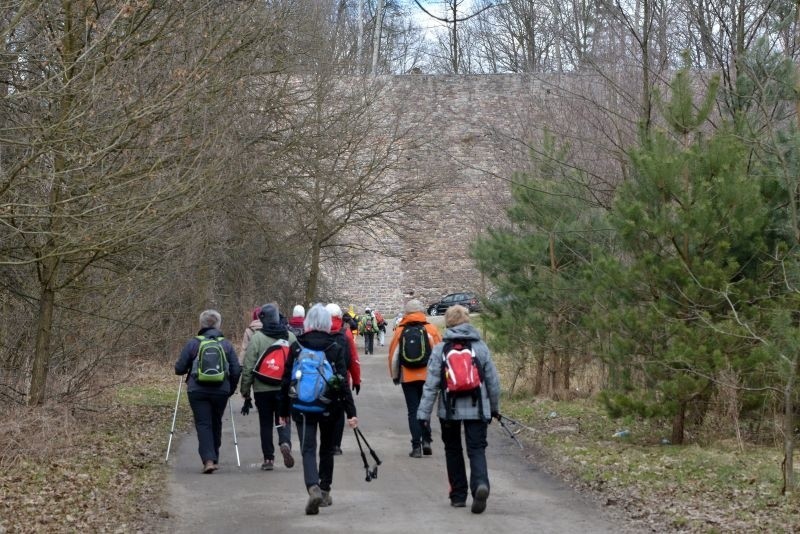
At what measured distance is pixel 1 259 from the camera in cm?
1144

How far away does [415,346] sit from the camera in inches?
470

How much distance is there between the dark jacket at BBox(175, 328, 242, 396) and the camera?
416 inches

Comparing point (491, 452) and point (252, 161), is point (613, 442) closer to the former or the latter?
point (491, 452)

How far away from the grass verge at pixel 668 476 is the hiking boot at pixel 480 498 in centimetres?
107

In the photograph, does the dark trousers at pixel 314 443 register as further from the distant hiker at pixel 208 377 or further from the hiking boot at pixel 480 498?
the distant hiker at pixel 208 377

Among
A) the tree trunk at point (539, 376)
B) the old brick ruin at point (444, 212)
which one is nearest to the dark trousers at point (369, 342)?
the old brick ruin at point (444, 212)

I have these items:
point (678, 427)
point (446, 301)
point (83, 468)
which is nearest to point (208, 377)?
point (83, 468)

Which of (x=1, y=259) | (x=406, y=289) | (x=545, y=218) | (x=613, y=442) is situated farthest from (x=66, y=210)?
(x=406, y=289)

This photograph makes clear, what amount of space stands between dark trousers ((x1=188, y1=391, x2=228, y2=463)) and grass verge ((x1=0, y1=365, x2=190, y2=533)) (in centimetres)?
44

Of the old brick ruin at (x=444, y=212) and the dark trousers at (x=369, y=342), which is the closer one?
the dark trousers at (x=369, y=342)

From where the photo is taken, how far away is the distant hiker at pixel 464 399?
840 cm

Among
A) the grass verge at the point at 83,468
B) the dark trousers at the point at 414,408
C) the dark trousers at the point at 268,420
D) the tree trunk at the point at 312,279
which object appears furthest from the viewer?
the tree trunk at the point at 312,279

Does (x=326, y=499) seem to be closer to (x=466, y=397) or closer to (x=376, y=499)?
(x=376, y=499)

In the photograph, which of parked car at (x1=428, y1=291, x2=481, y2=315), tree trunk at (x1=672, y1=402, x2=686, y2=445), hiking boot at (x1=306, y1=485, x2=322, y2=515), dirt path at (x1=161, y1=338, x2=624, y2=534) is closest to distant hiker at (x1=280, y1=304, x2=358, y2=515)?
hiking boot at (x1=306, y1=485, x2=322, y2=515)
